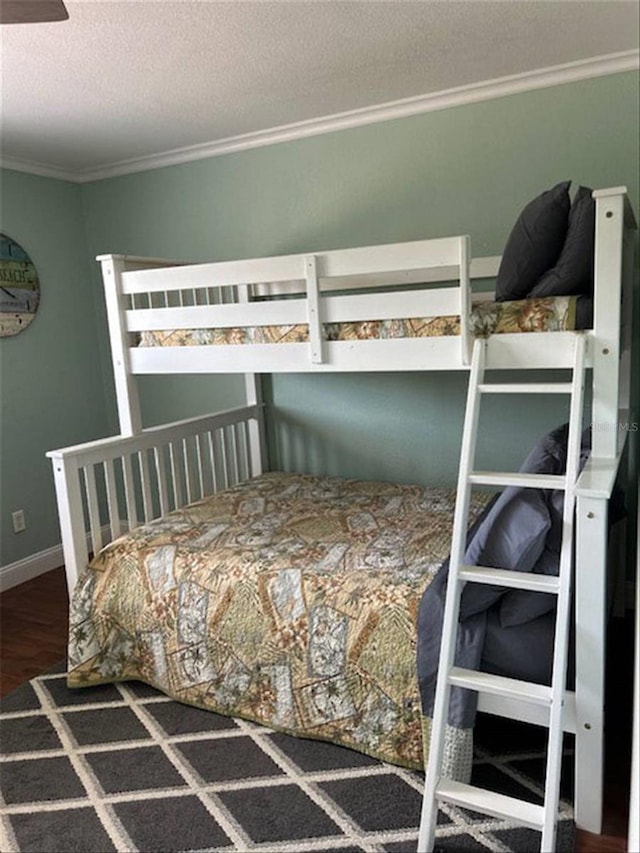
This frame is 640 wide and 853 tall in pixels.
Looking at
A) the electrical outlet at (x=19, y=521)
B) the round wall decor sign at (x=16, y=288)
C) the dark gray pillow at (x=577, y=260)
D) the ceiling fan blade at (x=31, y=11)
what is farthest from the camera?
the electrical outlet at (x=19, y=521)

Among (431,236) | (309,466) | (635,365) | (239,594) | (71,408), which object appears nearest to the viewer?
(239,594)

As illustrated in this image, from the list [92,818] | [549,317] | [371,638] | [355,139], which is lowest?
[92,818]

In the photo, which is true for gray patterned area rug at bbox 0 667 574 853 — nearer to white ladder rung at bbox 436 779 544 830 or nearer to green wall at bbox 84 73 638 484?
white ladder rung at bbox 436 779 544 830

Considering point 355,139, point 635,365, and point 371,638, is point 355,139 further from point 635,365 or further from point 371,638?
point 371,638

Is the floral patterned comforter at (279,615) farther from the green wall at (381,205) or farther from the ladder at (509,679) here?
the green wall at (381,205)

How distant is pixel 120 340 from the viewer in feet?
9.05

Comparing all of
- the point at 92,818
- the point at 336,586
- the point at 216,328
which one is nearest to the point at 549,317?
the point at 336,586

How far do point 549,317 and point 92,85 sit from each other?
1.96m

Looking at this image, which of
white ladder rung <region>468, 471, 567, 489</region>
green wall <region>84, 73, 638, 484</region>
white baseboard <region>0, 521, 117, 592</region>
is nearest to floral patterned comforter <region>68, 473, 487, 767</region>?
white ladder rung <region>468, 471, 567, 489</region>

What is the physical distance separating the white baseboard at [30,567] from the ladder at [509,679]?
267 cm

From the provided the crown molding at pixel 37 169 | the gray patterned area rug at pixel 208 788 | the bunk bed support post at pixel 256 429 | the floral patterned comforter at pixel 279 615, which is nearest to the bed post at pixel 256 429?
the bunk bed support post at pixel 256 429

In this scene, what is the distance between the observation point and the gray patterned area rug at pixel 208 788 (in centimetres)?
174

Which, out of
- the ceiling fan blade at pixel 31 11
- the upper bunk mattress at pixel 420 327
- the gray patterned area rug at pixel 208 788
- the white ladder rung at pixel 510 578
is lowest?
the gray patterned area rug at pixel 208 788

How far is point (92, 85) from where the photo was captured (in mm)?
2523
